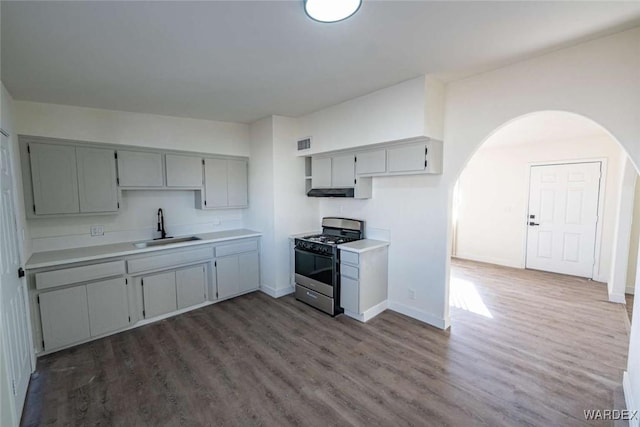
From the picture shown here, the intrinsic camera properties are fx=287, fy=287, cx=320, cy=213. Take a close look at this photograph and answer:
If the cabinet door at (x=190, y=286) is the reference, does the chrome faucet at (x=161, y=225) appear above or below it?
A: above

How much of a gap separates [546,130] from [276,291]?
4.82 meters

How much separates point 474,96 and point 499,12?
1.21 meters

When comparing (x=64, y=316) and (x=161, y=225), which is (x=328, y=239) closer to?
(x=161, y=225)

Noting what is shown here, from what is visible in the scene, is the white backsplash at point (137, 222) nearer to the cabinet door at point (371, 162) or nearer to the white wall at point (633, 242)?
the cabinet door at point (371, 162)

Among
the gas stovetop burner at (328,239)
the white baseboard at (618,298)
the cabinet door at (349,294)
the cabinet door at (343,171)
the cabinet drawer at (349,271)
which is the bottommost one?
the white baseboard at (618,298)

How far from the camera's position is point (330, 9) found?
5.32 ft

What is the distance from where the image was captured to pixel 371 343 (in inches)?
117

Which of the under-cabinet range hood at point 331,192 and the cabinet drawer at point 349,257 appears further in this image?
the under-cabinet range hood at point 331,192

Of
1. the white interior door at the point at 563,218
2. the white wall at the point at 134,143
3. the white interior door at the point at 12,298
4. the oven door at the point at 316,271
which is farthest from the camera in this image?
the white interior door at the point at 563,218

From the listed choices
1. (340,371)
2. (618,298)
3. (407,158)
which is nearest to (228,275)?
(340,371)

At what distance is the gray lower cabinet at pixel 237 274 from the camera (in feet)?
13.3

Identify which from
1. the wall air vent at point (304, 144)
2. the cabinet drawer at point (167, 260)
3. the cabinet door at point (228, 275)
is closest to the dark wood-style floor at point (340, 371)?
the cabinet door at point (228, 275)

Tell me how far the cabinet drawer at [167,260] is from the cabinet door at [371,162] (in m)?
2.33

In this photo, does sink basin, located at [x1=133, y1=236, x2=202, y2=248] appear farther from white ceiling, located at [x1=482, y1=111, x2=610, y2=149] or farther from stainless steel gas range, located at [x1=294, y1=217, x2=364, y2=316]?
white ceiling, located at [x1=482, y1=111, x2=610, y2=149]
